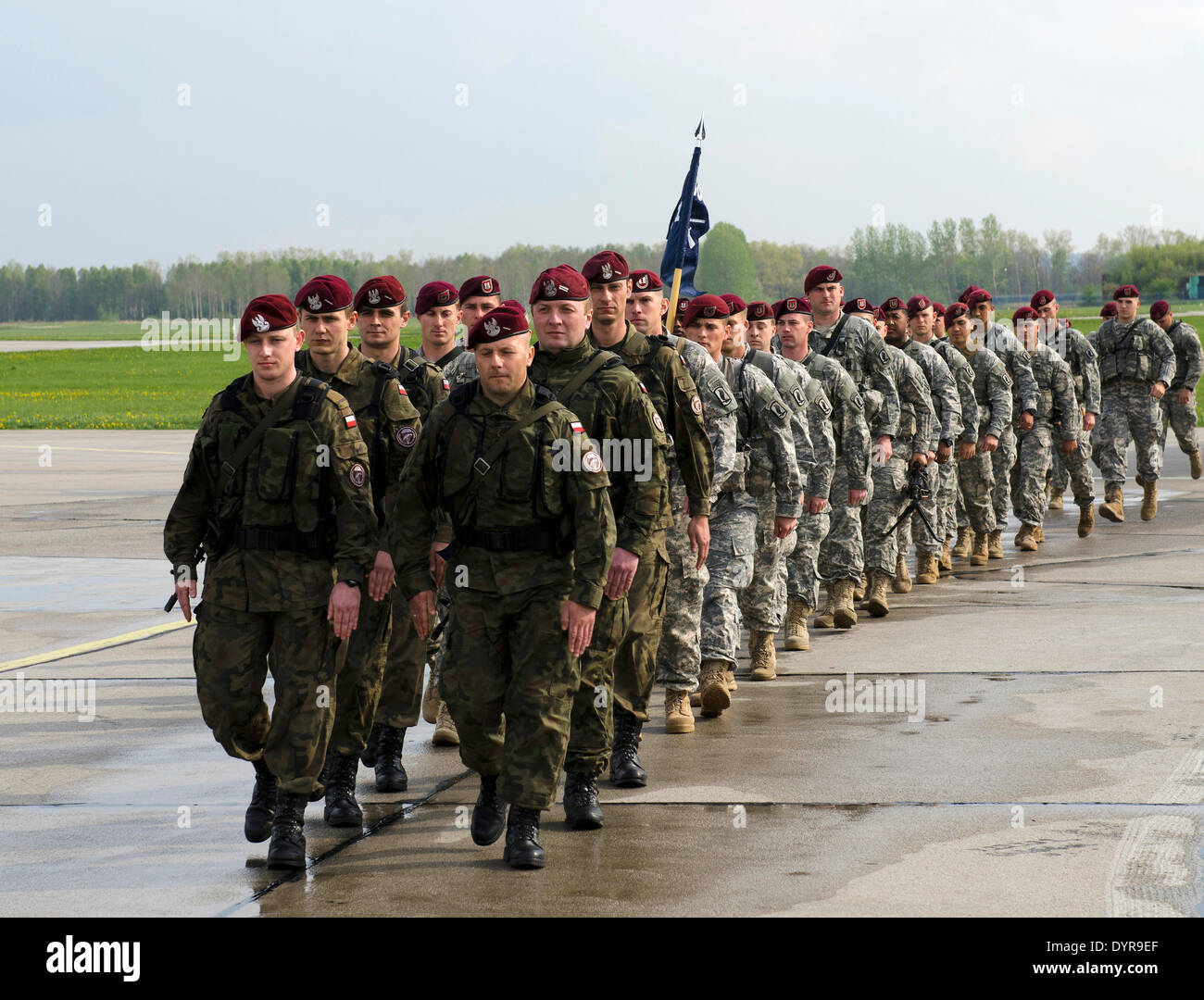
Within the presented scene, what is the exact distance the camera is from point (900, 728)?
7.79 meters

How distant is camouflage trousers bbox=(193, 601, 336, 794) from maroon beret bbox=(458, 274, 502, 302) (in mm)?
3038

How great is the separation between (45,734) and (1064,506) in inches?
576

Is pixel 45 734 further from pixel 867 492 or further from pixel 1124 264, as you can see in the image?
pixel 1124 264

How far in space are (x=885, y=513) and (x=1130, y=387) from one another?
7177mm

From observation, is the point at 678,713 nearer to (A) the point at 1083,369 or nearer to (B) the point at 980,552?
(B) the point at 980,552

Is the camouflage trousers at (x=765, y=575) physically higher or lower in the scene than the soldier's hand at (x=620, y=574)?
lower

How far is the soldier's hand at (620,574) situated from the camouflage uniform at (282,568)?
1.02 meters

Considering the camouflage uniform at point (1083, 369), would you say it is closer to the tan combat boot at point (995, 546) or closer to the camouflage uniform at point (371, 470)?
the tan combat boot at point (995, 546)

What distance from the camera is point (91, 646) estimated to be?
1013cm

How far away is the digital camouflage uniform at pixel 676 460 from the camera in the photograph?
6863mm

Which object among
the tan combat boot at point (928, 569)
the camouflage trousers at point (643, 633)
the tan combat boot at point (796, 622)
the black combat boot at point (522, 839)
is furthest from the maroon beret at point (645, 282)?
the tan combat boot at point (928, 569)

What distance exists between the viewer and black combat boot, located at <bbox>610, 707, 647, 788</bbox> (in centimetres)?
682

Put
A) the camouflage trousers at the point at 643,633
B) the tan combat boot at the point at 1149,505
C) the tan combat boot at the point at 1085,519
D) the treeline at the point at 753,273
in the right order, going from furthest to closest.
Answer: the treeline at the point at 753,273
the tan combat boot at the point at 1149,505
the tan combat boot at the point at 1085,519
the camouflage trousers at the point at 643,633

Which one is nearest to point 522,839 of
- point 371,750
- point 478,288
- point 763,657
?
point 371,750
